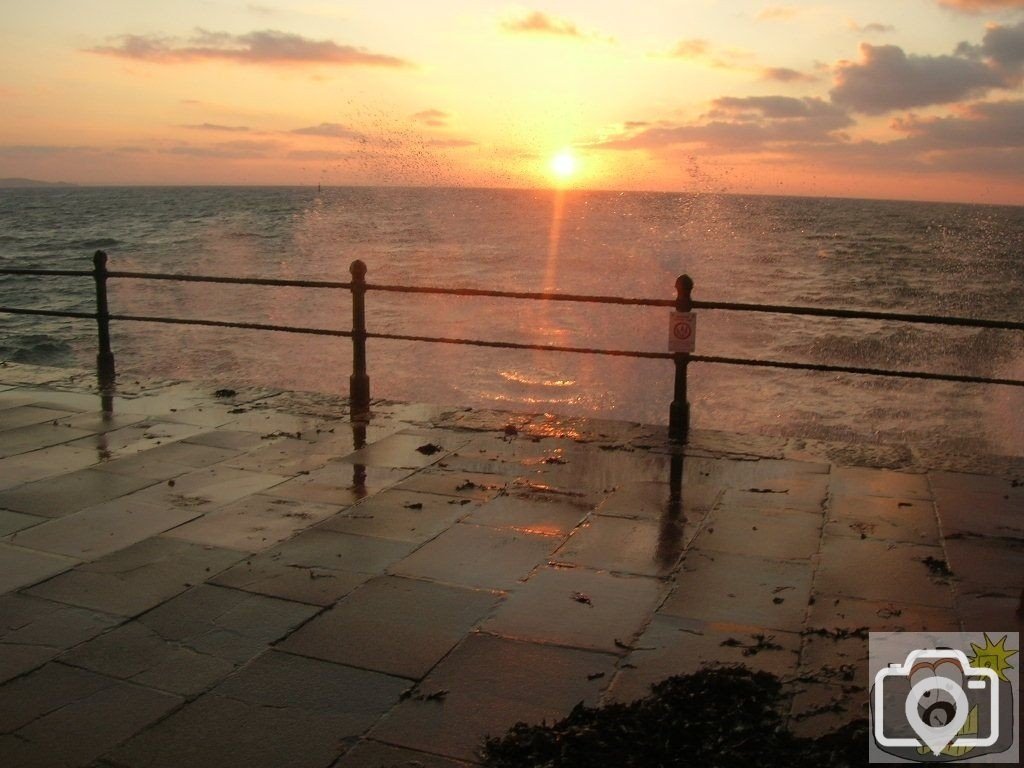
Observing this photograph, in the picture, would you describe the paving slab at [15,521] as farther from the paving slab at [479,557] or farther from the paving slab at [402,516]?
the paving slab at [479,557]

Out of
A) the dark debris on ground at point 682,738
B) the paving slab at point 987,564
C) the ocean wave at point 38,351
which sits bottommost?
the ocean wave at point 38,351

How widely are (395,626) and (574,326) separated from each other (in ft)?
89.4

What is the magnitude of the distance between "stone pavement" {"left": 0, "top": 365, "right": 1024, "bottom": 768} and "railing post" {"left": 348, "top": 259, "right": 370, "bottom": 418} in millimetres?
795

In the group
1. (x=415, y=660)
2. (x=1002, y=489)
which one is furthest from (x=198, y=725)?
(x=1002, y=489)

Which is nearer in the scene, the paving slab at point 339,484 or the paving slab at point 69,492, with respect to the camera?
the paving slab at point 69,492

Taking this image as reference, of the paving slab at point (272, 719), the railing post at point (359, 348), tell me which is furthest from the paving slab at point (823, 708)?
the railing post at point (359, 348)

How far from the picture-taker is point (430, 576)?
480 cm

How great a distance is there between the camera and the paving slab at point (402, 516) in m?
5.48

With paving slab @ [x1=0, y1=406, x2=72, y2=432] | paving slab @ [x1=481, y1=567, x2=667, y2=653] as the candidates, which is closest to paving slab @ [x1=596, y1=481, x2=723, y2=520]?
paving slab @ [x1=481, y1=567, x2=667, y2=653]

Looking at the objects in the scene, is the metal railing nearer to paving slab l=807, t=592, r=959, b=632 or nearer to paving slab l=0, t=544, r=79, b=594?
paving slab l=807, t=592, r=959, b=632

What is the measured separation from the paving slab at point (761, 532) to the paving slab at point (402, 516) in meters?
1.51

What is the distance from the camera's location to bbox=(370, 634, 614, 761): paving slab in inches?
129

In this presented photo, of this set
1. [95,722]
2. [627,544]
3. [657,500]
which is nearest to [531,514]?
[627,544]

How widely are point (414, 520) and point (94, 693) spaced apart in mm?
2387
